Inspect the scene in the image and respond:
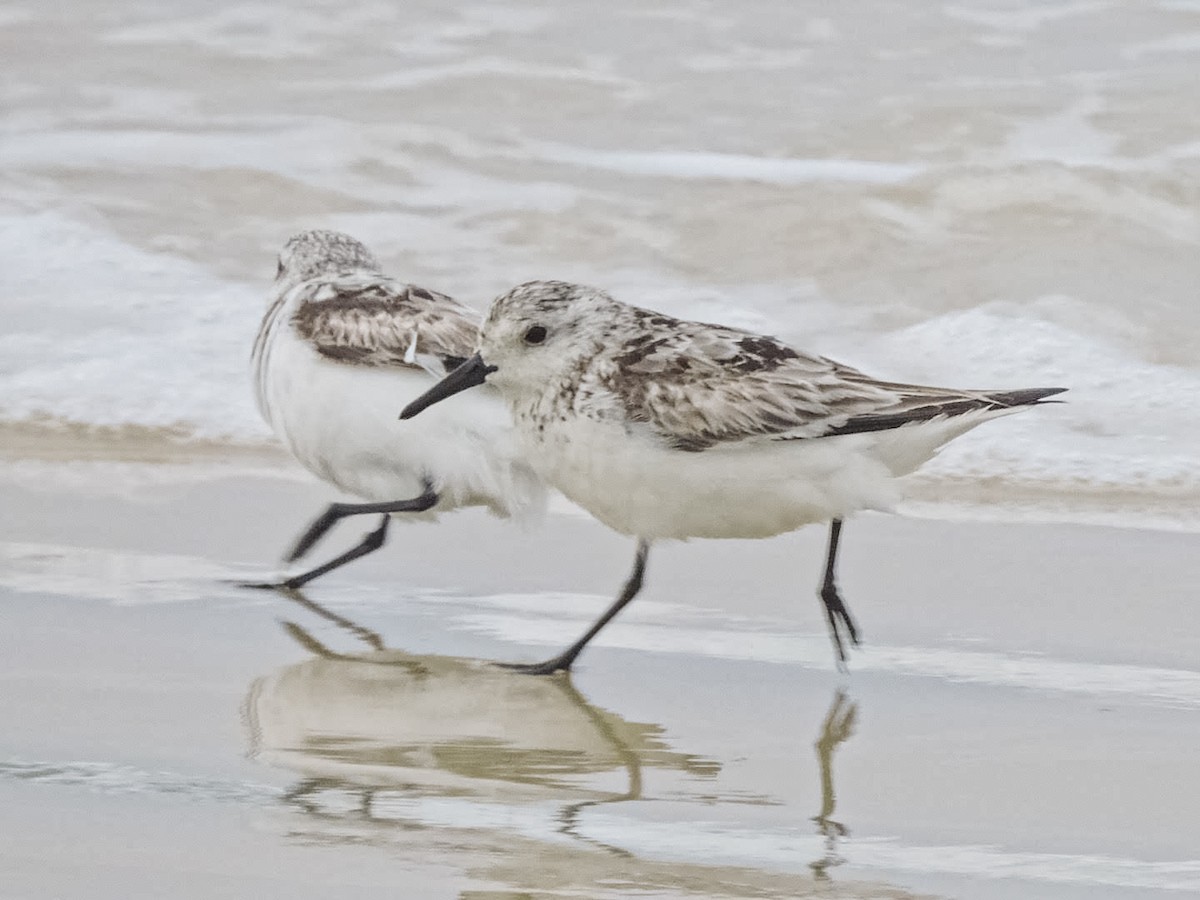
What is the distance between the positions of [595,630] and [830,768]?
2.83ft

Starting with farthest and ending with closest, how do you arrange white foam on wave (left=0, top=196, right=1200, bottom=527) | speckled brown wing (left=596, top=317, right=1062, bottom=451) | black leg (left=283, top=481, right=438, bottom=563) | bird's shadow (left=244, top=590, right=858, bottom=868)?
white foam on wave (left=0, top=196, right=1200, bottom=527) < black leg (left=283, top=481, right=438, bottom=563) < speckled brown wing (left=596, top=317, right=1062, bottom=451) < bird's shadow (left=244, top=590, right=858, bottom=868)

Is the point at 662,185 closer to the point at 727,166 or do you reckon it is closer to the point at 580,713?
the point at 727,166

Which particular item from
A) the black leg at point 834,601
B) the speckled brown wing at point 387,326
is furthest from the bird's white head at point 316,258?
the black leg at point 834,601

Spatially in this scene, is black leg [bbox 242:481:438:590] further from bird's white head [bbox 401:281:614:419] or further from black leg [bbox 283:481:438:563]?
bird's white head [bbox 401:281:614:419]

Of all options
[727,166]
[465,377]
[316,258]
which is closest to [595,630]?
[465,377]

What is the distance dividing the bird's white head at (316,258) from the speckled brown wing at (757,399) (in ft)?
5.27

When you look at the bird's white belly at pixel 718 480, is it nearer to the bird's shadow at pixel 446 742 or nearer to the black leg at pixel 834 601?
the black leg at pixel 834 601

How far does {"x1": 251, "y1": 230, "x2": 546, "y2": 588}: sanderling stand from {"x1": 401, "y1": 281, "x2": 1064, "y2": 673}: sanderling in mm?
591

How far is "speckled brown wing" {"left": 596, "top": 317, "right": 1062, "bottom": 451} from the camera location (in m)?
4.29

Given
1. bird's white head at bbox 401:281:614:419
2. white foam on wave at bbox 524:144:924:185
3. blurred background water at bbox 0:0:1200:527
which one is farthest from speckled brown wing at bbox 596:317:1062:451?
white foam on wave at bbox 524:144:924:185

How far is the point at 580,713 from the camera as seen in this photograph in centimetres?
419

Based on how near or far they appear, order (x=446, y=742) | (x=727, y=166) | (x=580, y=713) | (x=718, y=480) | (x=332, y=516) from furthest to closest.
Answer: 1. (x=727, y=166)
2. (x=332, y=516)
3. (x=718, y=480)
4. (x=580, y=713)
5. (x=446, y=742)

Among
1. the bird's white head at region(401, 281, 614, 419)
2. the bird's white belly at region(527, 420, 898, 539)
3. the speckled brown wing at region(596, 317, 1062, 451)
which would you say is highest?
the bird's white head at region(401, 281, 614, 419)

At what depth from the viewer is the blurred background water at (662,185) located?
23.9ft
